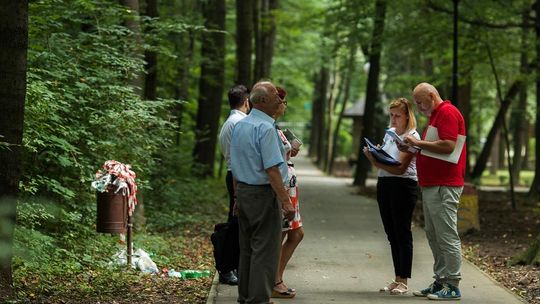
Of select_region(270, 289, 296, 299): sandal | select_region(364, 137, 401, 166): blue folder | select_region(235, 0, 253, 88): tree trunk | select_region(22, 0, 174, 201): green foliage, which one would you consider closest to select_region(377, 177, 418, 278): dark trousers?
select_region(364, 137, 401, 166): blue folder

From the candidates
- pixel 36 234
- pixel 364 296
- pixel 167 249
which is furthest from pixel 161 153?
pixel 364 296

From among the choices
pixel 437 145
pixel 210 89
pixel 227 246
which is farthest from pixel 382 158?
pixel 210 89

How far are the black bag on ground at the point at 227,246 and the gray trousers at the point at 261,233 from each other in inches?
42.8

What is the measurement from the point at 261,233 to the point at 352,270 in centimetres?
377

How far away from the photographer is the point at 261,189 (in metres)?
7.85

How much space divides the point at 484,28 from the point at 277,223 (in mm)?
18033

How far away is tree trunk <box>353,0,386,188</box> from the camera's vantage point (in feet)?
86.0

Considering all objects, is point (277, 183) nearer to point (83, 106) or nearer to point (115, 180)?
point (115, 180)

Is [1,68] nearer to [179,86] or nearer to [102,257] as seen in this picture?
[102,257]

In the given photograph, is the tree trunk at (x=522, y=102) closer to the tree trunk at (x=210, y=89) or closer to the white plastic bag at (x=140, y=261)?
the tree trunk at (x=210, y=89)

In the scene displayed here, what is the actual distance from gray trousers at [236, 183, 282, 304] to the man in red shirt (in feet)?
6.25

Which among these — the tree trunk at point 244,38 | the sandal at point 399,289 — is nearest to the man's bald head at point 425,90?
the sandal at point 399,289

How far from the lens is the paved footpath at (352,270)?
927 centimetres

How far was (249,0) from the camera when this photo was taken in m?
22.4
